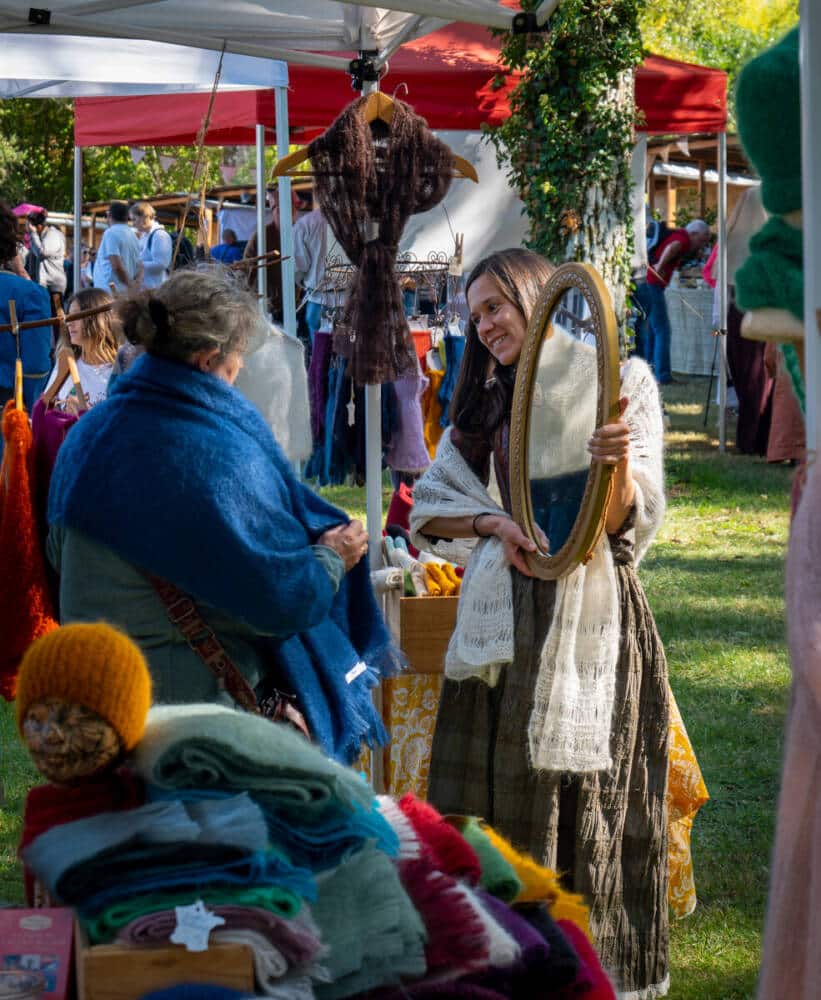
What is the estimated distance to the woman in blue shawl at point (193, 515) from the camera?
99.5 inches

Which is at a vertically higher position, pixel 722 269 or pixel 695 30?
pixel 695 30

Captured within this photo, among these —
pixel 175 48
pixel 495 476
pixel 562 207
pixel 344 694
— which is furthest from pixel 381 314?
pixel 562 207

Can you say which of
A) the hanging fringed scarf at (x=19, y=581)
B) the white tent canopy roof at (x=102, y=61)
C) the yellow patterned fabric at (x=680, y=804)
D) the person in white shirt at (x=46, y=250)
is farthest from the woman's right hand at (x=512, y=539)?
the person in white shirt at (x=46, y=250)

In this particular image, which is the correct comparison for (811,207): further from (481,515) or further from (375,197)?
(375,197)

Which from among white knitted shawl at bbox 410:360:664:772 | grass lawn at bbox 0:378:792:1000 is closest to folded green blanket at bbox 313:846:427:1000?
white knitted shawl at bbox 410:360:664:772

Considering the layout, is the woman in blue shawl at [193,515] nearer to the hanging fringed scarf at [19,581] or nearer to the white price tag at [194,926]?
the hanging fringed scarf at [19,581]

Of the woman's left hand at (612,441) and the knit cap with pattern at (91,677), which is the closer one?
the knit cap with pattern at (91,677)

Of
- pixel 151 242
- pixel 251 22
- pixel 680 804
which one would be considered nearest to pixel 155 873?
pixel 680 804

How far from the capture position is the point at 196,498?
2.51 metres

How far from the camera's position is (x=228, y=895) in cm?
148

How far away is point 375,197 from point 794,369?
233 centimetres

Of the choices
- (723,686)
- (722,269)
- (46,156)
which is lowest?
(723,686)

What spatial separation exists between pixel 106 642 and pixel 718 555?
7.07 meters

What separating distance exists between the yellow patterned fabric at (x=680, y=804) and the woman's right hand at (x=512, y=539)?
0.53 meters
